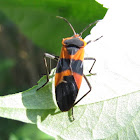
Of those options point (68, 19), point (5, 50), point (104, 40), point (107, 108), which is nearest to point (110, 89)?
point (107, 108)

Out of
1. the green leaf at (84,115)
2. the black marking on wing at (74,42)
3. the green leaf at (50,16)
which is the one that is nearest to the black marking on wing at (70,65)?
the black marking on wing at (74,42)

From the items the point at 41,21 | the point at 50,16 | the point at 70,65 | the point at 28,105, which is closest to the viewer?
the point at 28,105

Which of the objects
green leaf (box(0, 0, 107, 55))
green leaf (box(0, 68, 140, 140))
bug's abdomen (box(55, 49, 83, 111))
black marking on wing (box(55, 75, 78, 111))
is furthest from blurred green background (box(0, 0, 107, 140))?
green leaf (box(0, 68, 140, 140))

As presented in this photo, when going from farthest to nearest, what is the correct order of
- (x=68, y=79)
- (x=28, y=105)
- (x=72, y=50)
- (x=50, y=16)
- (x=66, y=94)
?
(x=50, y=16), (x=72, y=50), (x=68, y=79), (x=66, y=94), (x=28, y=105)

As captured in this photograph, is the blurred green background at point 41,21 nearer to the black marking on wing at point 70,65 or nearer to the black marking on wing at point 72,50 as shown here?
the black marking on wing at point 72,50

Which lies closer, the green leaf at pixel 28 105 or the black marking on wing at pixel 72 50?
the green leaf at pixel 28 105

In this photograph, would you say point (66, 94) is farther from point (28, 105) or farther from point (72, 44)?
point (72, 44)

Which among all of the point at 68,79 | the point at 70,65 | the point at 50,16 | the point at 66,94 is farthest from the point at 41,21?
the point at 66,94
